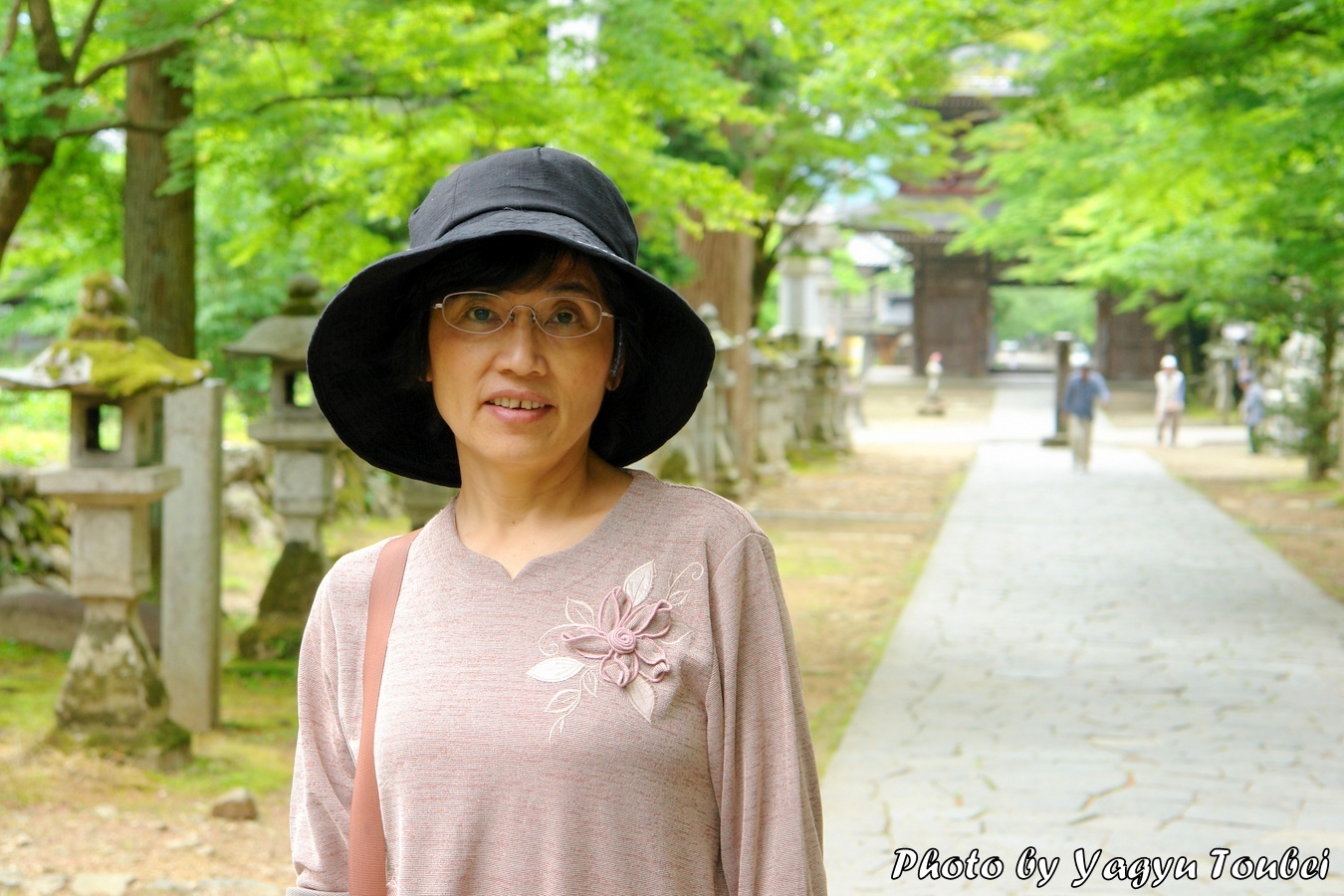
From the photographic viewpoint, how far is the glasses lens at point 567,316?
5.54ft

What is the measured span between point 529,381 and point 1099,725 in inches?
211

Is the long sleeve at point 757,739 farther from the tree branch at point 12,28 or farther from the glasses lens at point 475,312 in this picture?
the tree branch at point 12,28

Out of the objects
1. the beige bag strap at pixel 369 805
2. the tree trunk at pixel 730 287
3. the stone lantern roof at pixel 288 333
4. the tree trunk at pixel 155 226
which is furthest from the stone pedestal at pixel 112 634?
the tree trunk at pixel 730 287

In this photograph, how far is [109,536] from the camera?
18.5 feet

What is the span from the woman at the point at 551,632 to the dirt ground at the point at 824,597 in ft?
10.0

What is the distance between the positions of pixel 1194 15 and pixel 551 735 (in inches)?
347

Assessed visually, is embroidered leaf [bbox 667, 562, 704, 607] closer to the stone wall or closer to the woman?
the woman

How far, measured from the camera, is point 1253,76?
10.1 meters

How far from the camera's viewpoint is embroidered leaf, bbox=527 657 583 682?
1565mm

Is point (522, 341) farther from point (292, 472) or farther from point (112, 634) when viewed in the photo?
point (292, 472)

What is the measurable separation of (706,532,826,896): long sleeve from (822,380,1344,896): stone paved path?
3.00 meters

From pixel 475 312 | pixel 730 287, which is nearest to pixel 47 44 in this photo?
pixel 475 312

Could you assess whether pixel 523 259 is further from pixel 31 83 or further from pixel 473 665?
pixel 31 83

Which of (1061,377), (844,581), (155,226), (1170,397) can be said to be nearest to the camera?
(155,226)
